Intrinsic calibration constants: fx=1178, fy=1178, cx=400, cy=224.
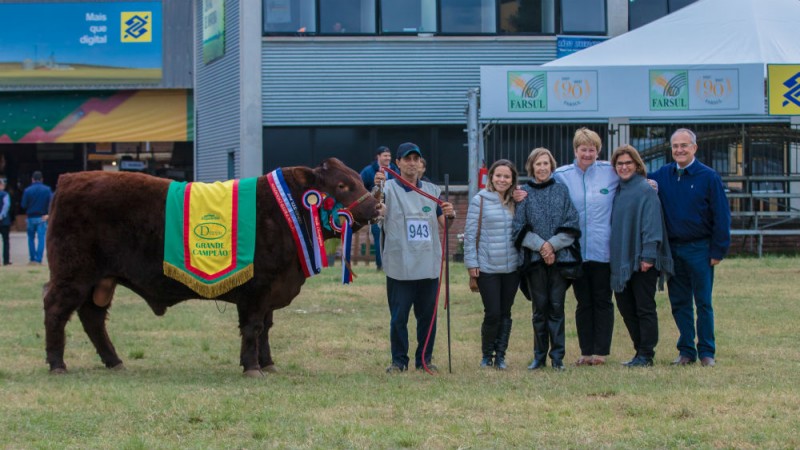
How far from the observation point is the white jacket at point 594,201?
9.95 metres

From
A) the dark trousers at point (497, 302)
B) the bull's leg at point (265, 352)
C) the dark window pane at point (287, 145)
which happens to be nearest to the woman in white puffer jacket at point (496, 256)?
the dark trousers at point (497, 302)

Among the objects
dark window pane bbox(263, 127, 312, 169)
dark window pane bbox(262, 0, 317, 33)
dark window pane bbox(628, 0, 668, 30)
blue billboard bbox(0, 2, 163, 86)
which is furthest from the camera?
blue billboard bbox(0, 2, 163, 86)

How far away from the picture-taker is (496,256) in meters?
9.89

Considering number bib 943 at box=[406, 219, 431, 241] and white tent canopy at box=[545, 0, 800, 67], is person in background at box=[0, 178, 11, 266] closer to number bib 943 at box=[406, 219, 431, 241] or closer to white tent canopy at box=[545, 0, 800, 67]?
white tent canopy at box=[545, 0, 800, 67]

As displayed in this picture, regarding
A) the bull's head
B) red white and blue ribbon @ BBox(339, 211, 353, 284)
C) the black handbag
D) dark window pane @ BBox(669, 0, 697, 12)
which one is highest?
dark window pane @ BBox(669, 0, 697, 12)

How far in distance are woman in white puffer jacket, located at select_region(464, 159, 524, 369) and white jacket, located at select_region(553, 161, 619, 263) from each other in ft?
1.66

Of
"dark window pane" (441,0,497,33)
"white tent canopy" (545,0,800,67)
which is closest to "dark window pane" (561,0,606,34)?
"dark window pane" (441,0,497,33)

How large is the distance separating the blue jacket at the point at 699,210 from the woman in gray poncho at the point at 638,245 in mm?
150

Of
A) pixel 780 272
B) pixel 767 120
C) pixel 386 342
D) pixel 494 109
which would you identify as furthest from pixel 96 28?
pixel 386 342

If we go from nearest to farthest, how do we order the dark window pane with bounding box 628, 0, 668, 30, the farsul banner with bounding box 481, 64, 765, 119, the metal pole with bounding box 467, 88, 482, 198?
1. the farsul banner with bounding box 481, 64, 765, 119
2. the metal pole with bounding box 467, 88, 482, 198
3. the dark window pane with bounding box 628, 0, 668, 30

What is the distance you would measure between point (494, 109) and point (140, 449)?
585 inches

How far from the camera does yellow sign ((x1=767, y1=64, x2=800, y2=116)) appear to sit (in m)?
19.8

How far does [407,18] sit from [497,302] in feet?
57.3

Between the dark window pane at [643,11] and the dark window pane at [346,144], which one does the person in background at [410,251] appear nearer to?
the dark window pane at [346,144]
